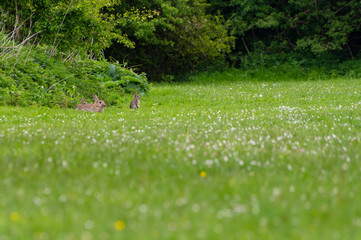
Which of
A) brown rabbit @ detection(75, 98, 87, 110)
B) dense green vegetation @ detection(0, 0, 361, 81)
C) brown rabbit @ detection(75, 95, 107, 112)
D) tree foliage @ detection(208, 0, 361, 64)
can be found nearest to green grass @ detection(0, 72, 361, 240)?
brown rabbit @ detection(75, 95, 107, 112)

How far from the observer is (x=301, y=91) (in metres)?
19.2

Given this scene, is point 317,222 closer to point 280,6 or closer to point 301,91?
point 301,91

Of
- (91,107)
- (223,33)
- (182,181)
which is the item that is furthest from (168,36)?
(182,181)

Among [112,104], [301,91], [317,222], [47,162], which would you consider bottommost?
[112,104]

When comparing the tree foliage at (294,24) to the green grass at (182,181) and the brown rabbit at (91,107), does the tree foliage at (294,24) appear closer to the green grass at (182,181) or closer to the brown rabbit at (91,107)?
the brown rabbit at (91,107)

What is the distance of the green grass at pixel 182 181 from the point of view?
356 cm

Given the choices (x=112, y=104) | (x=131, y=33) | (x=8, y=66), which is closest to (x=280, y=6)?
(x=131, y=33)

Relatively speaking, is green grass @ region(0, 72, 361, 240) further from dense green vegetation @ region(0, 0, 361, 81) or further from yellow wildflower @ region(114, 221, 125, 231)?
dense green vegetation @ region(0, 0, 361, 81)

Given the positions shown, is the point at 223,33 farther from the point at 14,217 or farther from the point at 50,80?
the point at 14,217

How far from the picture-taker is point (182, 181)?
493cm

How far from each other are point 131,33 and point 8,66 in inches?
543

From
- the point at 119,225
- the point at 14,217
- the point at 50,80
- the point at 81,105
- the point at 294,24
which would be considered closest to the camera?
the point at 119,225

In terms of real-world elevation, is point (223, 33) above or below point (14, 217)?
below

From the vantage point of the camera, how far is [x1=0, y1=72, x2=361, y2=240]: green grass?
3559 millimetres
